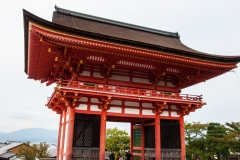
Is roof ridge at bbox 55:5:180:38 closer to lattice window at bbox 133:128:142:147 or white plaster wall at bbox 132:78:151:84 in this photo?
white plaster wall at bbox 132:78:151:84

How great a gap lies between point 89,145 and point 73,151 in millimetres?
885

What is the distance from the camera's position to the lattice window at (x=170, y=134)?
497 inches

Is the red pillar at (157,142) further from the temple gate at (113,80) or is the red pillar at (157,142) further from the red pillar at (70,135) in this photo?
the red pillar at (70,135)

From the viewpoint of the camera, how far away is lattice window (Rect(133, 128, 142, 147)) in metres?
14.7

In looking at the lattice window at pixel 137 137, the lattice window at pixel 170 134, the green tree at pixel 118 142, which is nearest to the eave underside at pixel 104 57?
the lattice window at pixel 170 134

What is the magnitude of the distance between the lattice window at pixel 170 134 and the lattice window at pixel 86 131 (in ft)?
13.4

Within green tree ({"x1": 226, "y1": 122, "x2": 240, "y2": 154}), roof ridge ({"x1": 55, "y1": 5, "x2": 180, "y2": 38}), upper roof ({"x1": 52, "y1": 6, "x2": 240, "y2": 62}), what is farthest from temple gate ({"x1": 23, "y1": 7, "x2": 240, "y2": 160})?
green tree ({"x1": 226, "y1": 122, "x2": 240, "y2": 154})

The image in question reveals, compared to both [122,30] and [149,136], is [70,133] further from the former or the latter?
[122,30]

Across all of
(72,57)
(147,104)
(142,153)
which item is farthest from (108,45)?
(142,153)

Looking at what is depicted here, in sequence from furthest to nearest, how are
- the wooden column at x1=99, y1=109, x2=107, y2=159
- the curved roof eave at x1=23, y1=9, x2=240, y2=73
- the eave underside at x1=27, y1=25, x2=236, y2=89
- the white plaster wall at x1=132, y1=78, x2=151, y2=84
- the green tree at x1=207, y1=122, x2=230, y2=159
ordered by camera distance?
the green tree at x1=207, y1=122, x2=230, y2=159 < the white plaster wall at x1=132, y1=78, x2=151, y2=84 < the wooden column at x1=99, y1=109, x2=107, y2=159 < the eave underside at x1=27, y1=25, x2=236, y2=89 < the curved roof eave at x1=23, y1=9, x2=240, y2=73

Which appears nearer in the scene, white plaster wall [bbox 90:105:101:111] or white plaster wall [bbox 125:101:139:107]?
white plaster wall [bbox 90:105:101:111]

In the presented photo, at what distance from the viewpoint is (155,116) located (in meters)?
12.4

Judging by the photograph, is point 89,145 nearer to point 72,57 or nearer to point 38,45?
point 72,57

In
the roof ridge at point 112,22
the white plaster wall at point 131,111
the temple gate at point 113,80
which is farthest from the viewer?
the roof ridge at point 112,22
